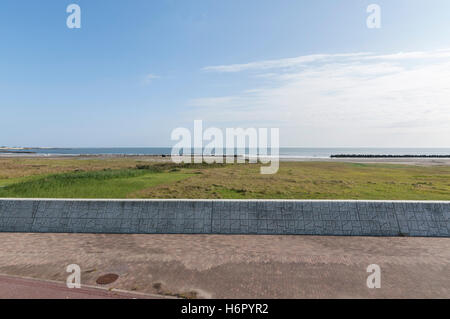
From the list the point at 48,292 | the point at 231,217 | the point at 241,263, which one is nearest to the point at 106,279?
the point at 48,292

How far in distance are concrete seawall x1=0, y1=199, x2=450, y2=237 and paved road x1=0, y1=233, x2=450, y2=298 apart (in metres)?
0.41

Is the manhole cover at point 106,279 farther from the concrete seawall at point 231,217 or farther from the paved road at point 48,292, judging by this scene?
the concrete seawall at point 231,217

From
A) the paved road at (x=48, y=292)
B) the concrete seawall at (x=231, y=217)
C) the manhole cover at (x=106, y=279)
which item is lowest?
the paved road at (x=48, y=292)

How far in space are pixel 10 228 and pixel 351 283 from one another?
38.9 feet

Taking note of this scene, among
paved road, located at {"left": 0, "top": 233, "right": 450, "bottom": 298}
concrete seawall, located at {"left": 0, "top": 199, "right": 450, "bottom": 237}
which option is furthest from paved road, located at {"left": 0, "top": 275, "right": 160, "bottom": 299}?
concrete seawall, located at {"left": 0, "top": 199, "right": 450, "bottom": 237}

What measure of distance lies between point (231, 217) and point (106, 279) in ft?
15.3

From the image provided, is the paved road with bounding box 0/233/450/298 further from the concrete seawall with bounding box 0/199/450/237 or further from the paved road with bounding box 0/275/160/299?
→ the concrete seawall with bounding box 0/199/450/237

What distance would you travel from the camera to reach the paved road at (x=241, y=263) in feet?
18.9

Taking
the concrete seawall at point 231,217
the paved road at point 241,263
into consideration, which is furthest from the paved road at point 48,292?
the concrete seawall at point 231,217

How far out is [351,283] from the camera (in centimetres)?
595

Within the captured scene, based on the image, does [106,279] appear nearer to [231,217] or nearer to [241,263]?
[241,263]

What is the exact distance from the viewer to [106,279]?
20.2ft

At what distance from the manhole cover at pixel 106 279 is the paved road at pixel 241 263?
0.14 m
